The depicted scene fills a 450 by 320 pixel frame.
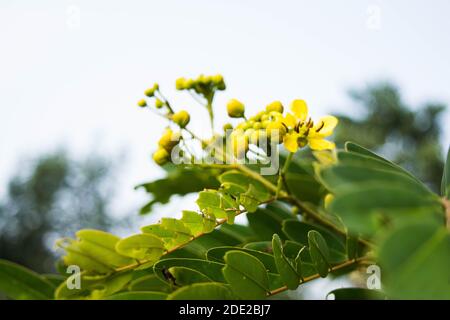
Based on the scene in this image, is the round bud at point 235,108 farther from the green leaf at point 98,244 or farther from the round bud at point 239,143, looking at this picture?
the green leaf at point 98,244

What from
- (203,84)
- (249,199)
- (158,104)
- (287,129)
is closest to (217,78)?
(203,84)

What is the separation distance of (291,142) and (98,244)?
41 centimetres

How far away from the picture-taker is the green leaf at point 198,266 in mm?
900

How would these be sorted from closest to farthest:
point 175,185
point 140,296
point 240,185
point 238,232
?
point 140,296 < point 240,185 < point 238,232 < point 175,185

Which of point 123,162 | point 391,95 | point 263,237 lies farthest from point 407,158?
point 263,237

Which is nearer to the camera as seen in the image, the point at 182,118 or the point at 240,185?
the point at 240,185

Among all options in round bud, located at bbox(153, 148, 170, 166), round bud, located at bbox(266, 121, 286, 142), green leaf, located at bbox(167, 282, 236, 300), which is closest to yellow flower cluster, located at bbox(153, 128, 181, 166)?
round bud, located at bbox(153, 148, 170, 166)

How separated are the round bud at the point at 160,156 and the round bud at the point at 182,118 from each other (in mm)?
72

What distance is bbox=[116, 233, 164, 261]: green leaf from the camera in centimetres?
83

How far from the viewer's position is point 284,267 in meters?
0.89

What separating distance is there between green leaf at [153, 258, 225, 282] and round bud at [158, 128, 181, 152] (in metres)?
0.34

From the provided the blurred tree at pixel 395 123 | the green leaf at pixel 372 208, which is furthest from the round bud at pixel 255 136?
the blurred tree at pixel 395 123

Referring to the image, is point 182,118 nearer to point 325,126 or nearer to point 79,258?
point 325,126
